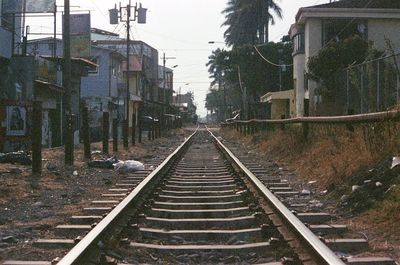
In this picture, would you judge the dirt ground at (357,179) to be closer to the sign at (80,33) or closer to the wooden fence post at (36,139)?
the wooden fence post at (36,139)

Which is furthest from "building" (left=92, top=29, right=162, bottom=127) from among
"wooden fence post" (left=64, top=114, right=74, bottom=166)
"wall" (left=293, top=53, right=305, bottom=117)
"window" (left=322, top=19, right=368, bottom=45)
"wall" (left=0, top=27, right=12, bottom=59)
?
"wooden fence post" (left=64, top=114, right=74, bottom=166)

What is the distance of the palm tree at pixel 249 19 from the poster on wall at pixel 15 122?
51475mm

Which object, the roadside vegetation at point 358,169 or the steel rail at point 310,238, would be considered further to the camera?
the roadside vegetation at point 358,169

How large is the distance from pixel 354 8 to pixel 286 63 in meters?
23.7

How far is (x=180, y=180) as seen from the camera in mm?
12102

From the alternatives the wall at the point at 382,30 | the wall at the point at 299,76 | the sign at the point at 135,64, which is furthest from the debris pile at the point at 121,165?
the sign at the point at 135,64

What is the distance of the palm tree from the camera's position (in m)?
64.0

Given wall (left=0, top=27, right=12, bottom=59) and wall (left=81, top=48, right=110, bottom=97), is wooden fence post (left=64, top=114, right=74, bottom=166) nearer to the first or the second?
wall (left=0, top=27, right=12, bottom=59)

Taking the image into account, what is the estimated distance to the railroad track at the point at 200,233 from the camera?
5.32 metres

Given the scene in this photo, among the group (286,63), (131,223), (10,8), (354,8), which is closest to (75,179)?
(131,223)

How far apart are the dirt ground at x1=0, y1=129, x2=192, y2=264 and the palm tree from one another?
50.5m

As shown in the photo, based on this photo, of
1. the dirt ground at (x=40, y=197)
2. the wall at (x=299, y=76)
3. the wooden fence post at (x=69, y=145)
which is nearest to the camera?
the dirt ground at (x=40, y=197)

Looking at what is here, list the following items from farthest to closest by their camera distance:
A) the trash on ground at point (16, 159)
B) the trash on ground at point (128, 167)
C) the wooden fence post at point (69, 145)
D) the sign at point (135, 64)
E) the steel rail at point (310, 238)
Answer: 1. the sign at point (135, 64)
2. the wooden fence post at point (69, 145)
3. the trash on ground at point (16, 159)
4. the trash on ground at point (128, 167)
5. the steel rail at point (310, 238)

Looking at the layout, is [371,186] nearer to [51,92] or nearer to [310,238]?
[310,238]
